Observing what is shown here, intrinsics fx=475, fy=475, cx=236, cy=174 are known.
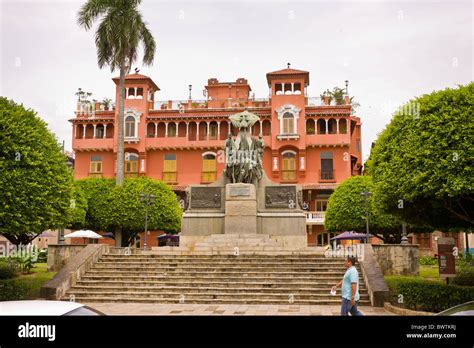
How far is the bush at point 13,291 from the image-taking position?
49.3ft

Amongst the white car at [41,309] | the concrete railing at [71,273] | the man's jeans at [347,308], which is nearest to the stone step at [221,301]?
the concrete railing at [71,273]

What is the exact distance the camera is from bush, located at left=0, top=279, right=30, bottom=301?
1503cm

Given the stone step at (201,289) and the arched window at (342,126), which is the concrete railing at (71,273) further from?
the arched window at (342,126)

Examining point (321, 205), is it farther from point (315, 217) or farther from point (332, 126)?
point (332, 126)

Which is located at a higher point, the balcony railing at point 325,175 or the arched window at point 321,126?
the arched window at point 321,126

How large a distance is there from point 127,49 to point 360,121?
92.8 ft

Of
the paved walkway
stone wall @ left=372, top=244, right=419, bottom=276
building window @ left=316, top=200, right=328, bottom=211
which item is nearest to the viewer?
the paved walkway

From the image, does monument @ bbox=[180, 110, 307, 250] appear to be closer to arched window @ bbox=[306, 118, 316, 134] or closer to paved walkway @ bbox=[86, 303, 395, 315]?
paved walkway @ bbox=[86, 303, 395, 315]

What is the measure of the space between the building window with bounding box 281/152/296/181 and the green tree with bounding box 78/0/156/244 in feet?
58.3

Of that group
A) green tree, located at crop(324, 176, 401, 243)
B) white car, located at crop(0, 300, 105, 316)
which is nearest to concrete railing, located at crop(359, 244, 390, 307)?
white car, located at crop(0, 300, 105, 316)

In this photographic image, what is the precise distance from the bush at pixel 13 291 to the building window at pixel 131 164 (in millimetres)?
33959

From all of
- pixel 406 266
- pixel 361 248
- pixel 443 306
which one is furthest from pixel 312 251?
pixel 443 306

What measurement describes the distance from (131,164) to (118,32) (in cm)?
1745

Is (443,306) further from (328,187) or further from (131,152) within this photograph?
(131,152)
